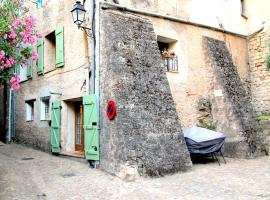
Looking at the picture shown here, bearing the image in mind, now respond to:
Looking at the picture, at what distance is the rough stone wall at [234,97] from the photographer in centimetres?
951

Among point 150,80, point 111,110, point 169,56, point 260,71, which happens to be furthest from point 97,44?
point 260,71

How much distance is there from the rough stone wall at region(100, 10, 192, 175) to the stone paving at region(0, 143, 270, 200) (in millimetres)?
454

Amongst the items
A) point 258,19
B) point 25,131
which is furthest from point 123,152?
point 258,19

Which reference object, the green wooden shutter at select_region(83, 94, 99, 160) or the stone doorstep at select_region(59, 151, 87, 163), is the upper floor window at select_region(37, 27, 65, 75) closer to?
the stone doorstep at select_region(59, 151, 87, 163)

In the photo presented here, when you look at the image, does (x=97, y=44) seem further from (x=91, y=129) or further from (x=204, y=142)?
(x=204, y=142)

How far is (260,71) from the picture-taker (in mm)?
11531

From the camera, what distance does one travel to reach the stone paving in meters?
5.80

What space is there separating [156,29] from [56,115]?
426cm

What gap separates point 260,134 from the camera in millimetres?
10016

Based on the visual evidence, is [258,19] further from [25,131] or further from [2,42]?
[25,131]

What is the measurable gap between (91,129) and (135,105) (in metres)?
1.56

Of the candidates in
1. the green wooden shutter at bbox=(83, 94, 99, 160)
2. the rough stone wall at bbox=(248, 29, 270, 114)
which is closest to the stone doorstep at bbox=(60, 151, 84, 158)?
the green wooden shutter at bbox=(83, 94, 99, 160)

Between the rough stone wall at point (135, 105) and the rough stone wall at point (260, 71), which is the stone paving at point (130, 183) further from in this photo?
the rough stone wall at point (260, 71)

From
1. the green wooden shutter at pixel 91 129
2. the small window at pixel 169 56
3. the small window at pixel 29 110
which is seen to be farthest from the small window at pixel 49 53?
the small window at pixel 169 56
